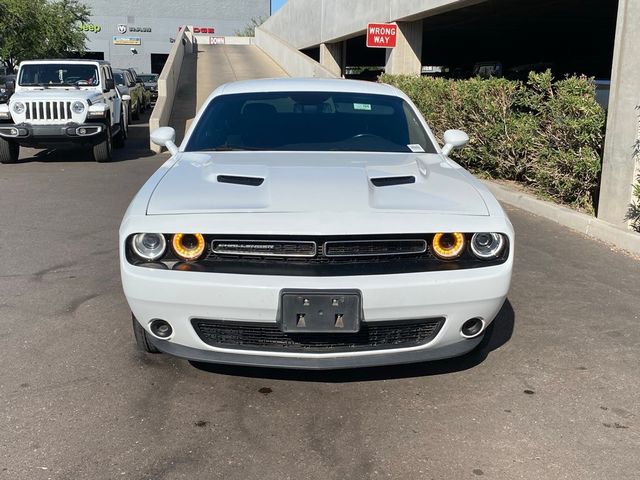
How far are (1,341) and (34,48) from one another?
2860cm

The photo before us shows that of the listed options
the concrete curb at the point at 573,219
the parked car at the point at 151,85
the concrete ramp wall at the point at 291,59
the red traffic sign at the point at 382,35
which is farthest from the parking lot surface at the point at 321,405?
the parked car at the point at 151,85

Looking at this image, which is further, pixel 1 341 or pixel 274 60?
pixel 274 60

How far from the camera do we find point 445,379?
3.82m

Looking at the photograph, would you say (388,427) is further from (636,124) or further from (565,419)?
(636,124)

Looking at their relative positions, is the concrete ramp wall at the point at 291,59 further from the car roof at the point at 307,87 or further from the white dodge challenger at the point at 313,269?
the white dodge challenger at the point at 313,269

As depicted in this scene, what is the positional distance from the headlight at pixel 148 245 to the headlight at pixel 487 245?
1590mm

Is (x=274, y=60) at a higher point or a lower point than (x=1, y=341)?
higher

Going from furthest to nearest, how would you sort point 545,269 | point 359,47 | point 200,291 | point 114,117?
point 359,47 < point 114,117 < point 545,269 < point 200,291

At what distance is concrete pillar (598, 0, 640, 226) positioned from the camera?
23.4 ft

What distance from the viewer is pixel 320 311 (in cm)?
316

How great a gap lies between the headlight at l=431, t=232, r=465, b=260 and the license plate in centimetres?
53

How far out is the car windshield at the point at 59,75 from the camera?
13.1 meters

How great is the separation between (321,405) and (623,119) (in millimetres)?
5440

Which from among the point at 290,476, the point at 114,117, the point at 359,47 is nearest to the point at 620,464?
the point at 290,476
